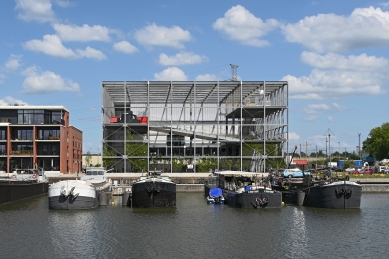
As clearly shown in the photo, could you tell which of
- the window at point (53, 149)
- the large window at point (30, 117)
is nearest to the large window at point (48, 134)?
the window at point (53, 149)

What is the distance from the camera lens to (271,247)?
107 ft

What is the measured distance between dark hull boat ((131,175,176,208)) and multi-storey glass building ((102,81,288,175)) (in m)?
44.5

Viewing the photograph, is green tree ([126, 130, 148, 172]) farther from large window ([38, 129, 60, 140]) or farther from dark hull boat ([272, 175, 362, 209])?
dark hull boat ([272, 175, 362, 209])

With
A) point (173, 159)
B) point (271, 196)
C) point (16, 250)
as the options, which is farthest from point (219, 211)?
point (173, 159)

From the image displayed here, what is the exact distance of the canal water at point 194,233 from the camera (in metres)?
31.2

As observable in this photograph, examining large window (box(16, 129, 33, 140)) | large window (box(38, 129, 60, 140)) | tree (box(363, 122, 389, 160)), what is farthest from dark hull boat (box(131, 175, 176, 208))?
tree (box(363, 122, 389, 160))

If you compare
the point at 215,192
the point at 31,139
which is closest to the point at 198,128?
the point at 31,139

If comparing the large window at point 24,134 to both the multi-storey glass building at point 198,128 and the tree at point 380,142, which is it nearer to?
the multi-storey glass building at point 198,128

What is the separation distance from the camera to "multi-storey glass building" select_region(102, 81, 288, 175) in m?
97.2

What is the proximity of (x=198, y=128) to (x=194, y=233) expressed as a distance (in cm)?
7531

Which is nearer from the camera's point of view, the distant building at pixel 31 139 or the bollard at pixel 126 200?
the bollard at pixel 126 200

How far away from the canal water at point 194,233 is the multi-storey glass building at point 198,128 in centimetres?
4475

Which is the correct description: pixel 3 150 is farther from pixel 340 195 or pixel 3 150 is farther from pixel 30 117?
pixel 340 195

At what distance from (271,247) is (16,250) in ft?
47.4
